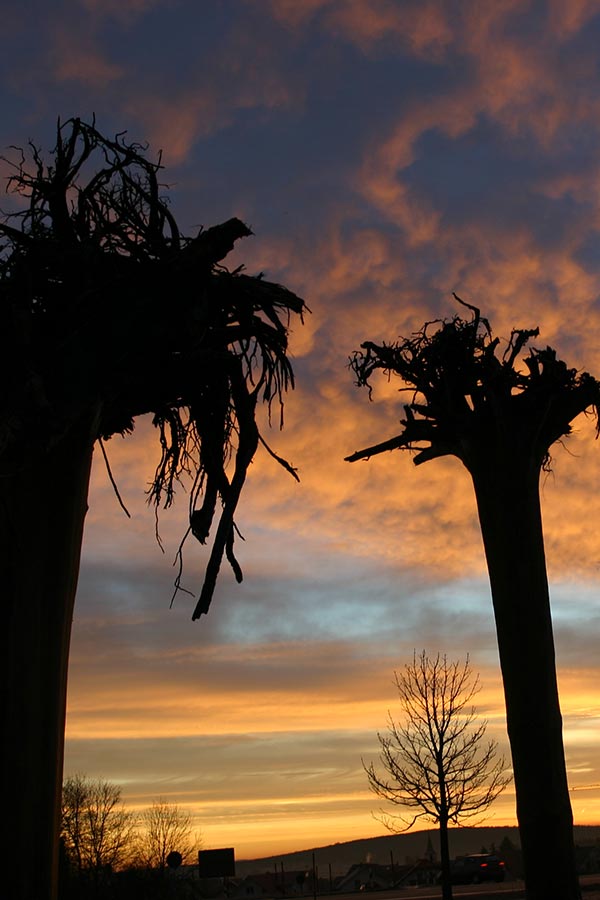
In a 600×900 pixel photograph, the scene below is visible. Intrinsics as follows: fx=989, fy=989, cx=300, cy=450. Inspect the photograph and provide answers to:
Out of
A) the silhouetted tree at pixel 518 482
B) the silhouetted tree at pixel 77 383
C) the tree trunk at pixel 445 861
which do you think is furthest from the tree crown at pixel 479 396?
the tree trunk at pixel 445 861

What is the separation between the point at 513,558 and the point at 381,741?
70.4 ft

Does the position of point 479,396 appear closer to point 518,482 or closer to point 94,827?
point 518,482

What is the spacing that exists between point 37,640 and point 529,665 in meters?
10.6

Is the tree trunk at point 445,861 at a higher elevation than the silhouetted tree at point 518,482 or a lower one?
lower

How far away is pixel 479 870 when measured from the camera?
48.3 m

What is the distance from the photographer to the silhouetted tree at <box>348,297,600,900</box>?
556 inches

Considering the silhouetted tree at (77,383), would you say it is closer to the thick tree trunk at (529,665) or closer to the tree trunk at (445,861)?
the thick tree trunk at (529,665)

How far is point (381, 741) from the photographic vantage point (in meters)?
34.9

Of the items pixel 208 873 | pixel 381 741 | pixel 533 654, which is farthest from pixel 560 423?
pixel 381 741

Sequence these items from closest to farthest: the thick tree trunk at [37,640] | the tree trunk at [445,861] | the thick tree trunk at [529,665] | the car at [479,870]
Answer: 1. the thick tree trunk at [37,640]
2. the thick tree trunk at [529,665]
3. the tree trunk at [445,861]
4. the car at [479,870]

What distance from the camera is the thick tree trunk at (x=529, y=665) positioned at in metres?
14.1

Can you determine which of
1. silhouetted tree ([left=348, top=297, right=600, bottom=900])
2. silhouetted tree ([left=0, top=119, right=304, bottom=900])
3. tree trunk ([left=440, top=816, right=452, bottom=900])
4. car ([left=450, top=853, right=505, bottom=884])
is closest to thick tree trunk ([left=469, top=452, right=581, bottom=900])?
silhouetted tree ([left=348, top=297, right=600, bottom=900])

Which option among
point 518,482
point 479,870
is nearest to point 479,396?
point 518,482

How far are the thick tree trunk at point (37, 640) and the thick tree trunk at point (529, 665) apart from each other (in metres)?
10.3
